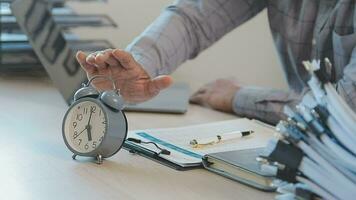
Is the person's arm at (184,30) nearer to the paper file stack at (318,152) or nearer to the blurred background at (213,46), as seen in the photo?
the blurred background at (213,46)

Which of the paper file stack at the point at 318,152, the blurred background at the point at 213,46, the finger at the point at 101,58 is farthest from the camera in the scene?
the blurred background at the point at 213,46

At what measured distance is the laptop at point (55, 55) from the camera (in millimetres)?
1383

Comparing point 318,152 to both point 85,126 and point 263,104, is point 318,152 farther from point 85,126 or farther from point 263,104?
point 263,104

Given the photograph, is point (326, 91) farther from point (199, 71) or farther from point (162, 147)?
point (199, 71)

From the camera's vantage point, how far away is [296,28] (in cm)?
137

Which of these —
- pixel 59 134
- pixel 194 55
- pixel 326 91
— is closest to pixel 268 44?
pixel 194 55

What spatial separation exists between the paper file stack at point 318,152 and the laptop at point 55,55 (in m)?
0.66

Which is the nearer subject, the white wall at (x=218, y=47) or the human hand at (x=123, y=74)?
the human hand at (x=123, y=74)

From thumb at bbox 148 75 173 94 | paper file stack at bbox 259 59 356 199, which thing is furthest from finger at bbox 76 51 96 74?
paper file stack at bbox 259 59 356 199

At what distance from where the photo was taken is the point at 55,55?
56.1 inches

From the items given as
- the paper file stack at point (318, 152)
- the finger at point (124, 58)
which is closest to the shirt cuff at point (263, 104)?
the finger at point (124, 58)

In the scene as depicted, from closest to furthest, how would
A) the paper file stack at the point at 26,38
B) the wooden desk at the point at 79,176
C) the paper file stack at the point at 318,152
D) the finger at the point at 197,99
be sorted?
the paper file stack at the point at 318,152 < the wooden desk at the point at 79,176 < the finger at the point at 197,99 < the paper file stack at the point at 26,38

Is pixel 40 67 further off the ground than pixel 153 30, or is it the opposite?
pixel 153 30

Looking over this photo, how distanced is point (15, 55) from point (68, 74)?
1.11ft
